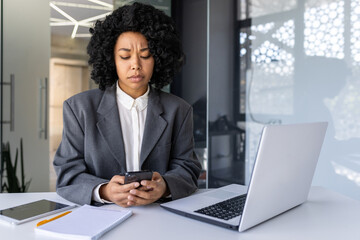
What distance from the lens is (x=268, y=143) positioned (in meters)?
0.89

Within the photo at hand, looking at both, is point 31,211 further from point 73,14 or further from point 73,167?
point 73,14

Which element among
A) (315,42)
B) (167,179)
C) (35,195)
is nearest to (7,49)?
(35,195)

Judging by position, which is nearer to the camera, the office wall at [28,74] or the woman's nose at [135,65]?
the woman's nose at [135,65]

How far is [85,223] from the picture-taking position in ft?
3.28

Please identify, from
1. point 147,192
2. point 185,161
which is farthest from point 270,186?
point 185,161

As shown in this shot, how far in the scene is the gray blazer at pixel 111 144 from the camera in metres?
1.39

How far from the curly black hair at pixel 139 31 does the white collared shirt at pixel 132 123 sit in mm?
129

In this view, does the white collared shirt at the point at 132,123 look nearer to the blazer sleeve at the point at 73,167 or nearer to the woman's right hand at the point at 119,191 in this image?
the blazer sleeve at the point at 73,167

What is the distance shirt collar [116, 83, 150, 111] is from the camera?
5.19ft

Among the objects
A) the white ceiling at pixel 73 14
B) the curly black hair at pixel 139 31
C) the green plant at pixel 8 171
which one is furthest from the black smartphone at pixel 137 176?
the white ceiling at pixel 73 14

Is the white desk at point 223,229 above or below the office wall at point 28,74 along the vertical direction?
below

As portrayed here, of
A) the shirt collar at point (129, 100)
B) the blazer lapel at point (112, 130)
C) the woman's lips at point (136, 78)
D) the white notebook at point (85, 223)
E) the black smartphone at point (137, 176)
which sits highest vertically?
the woman's lips at point (136, 78)

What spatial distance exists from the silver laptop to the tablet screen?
35 cm

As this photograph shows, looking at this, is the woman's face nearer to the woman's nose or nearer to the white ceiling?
the woman's nose
